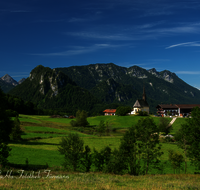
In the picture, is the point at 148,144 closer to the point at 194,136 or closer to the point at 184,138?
the point at 184,138

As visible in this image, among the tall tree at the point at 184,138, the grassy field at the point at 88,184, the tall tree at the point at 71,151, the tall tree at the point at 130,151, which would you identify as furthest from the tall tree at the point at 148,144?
the tall tree at the point at 71,151

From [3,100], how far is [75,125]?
252 feet

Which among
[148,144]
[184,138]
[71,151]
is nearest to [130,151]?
[148,144]

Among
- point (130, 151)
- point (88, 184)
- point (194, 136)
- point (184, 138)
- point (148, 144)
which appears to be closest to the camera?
point (88, 184)

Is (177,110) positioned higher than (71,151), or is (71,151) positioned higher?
(177,110)

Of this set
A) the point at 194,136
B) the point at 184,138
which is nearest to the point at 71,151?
the point at 184,138

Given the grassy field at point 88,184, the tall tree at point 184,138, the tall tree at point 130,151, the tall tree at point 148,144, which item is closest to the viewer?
the grassy field at point 88,184

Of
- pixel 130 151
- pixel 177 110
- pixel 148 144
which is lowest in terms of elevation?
pixel 130 151

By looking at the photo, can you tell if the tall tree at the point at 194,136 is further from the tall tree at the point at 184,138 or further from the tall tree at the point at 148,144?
the tall tree at the point at 148,144

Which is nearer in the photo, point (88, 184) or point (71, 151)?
point (88, 184)

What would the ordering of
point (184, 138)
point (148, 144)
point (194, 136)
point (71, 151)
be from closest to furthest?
1. point (71, 151)
2. point (148, 144)
3. point (194, 136)
4. point (184, 138)

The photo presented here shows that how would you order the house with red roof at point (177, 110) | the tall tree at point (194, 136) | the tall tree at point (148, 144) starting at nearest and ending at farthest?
1. the tall tree at point (148, 144)
2. the tall tree at point (194, 136)
3. the house with red roof at point (177, 110)

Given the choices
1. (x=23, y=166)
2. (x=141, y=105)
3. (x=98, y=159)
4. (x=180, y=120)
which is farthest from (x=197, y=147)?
(x=141, y=105)

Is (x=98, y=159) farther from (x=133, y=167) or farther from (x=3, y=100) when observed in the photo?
(x=3, y=100)
